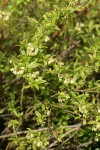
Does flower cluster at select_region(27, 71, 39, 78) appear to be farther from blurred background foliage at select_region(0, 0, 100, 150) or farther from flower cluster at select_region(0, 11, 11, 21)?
flower cluster at select_region(0, 11, 11, 21)

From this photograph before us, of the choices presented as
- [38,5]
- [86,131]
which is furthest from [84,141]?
[38,5]

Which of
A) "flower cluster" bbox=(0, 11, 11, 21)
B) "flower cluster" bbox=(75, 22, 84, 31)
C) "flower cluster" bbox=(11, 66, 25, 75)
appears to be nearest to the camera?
"flower cluster" bbox=(11, 66, 25, 75)

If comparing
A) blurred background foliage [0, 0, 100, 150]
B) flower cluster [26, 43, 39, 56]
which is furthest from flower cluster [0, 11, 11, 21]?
flower cluster [26, 43, 39, 56]

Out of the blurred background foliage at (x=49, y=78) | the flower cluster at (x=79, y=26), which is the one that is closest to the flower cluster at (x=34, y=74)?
the blurred background foliage at (x=49, y=78)

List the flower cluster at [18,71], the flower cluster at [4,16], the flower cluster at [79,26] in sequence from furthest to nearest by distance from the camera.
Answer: the flower cluster at [79,26], the flower cluster at [4,16], the flower cluster at [18,71]

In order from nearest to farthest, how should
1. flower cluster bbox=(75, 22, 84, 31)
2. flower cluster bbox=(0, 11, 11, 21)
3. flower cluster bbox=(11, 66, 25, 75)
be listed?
flower cluster bbox=(11, 66, 25, 75), flower cluster bbox=(0, 11, 11, 21), flower cluster bbox=(75, 22, 84, 31)

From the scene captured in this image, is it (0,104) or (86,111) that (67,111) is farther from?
(0,104)

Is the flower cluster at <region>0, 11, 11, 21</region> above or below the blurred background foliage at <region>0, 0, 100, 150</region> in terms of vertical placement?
above

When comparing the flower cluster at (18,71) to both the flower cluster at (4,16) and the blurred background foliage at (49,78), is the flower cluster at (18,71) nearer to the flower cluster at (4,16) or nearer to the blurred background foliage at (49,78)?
the blurred background foliage at (49,78)
